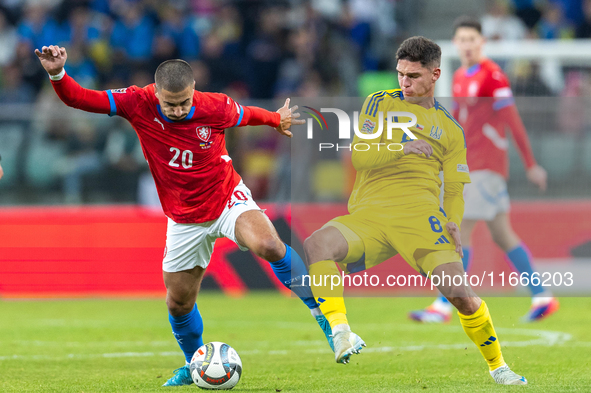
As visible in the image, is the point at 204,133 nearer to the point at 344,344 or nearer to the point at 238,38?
the point at 344,344

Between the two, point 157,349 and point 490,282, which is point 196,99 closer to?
point 157,349

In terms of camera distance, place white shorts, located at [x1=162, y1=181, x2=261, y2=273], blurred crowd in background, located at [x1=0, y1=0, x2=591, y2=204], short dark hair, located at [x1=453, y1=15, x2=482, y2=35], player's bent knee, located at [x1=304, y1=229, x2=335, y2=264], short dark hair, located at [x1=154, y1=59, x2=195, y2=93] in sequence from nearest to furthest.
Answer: short dark hair, located at [x1=154, y1=59, x2=195, y2=93] → player's bent knee, located at [x1=304, y1=229, x2=335, y2=264] → white shorts, located at [x1=162, y1=181, x2=261, y2=273] → short dark hair, located at [x1=453, y1=15, x2=482, y2=35] → blurred crowd in background, located at [x1=0, y1=0, x2=591, y2=204]

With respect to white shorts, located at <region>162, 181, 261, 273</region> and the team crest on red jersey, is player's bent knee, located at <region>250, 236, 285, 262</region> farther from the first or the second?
the team crest on red jersey

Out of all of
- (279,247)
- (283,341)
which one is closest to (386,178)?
(279,247)

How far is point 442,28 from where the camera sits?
674 inches

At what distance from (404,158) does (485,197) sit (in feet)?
11.4

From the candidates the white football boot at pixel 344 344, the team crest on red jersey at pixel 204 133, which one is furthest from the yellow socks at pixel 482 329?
the team crest on red jersey at pixel 204 133

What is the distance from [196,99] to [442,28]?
12.2m

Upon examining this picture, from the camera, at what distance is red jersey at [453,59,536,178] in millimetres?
8969

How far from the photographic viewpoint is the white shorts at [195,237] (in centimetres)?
587

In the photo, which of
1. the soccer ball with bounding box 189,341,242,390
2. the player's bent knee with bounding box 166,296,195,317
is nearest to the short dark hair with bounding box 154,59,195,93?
the player's bent knee with bounding box 166,296,195,317

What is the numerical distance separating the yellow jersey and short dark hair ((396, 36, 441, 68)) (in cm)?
32

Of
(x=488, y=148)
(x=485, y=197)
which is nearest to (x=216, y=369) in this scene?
(x=485, y=197)

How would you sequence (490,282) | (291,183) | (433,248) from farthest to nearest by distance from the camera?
1. (291,183)
2. (490,282)
3. (433,248)
